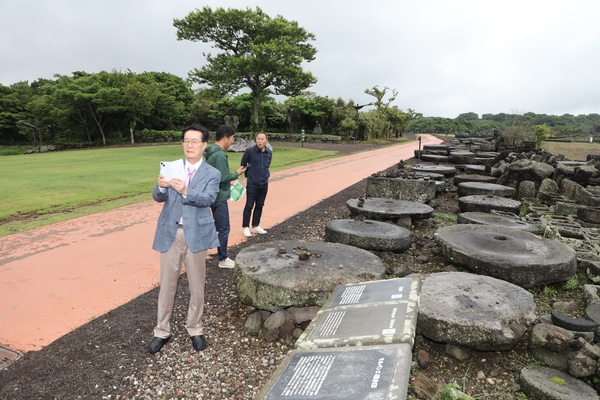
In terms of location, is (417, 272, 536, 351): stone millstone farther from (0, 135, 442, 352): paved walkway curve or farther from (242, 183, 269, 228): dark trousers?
(242, 183, 269, 228): dark trousers

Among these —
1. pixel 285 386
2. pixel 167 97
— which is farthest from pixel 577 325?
pixel 167 97

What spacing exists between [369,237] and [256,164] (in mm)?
2415

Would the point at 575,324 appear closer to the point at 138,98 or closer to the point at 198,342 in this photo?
the point at 198,342

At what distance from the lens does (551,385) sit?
9.34 feet

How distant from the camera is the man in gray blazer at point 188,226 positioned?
3.23 m

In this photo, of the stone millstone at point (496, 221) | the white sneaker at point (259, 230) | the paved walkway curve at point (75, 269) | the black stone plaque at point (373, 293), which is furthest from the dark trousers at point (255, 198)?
the black stone plaque at point (373, 293)

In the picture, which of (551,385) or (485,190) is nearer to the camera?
(551,385)

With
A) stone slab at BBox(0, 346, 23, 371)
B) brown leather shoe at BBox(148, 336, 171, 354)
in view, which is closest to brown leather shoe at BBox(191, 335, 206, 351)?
brown leather shoe at BBox(148, 336, 171, 354)

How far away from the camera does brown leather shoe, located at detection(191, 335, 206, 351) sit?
3.42 meters

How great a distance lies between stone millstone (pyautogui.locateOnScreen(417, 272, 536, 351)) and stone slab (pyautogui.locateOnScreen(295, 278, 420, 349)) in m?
0.82

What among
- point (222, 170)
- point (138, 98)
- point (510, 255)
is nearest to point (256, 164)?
point (222, 170)

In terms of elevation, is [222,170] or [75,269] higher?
[222,170]

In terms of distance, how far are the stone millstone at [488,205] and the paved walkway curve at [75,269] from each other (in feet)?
12.4

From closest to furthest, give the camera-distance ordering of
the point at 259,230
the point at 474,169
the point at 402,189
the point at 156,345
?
1. the point at 156,345
2. the point at 259,230
3. the point at 402,189
4. the point at 474,169
